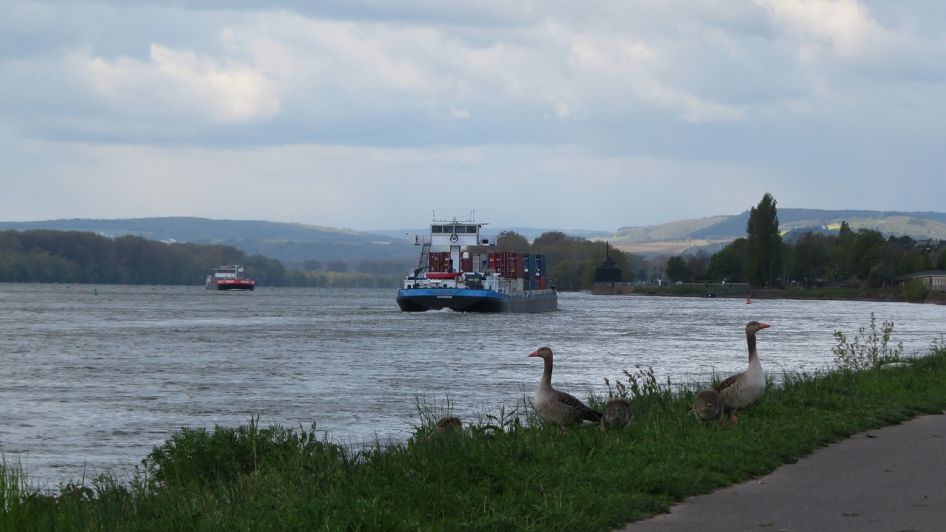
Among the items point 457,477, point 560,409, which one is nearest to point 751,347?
point 560,409

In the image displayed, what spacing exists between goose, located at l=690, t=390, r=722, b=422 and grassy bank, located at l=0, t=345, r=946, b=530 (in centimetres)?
15

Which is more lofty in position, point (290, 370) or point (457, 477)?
point (457, 477)

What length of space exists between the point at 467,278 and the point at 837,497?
10717 centimetres

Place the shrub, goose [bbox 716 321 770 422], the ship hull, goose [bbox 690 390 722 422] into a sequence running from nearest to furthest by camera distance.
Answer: goose [bbox 690 390 722 422] < goose [bbox 716 321 770 422] < the ship hull < the shrub

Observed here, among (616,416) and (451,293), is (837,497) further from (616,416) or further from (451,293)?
(451,293)

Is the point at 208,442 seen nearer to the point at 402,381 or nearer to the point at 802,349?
the point at 402,381

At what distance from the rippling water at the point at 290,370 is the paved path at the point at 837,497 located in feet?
31.8

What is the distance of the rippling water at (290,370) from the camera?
88.0ft

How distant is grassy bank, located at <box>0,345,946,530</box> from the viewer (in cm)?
1141

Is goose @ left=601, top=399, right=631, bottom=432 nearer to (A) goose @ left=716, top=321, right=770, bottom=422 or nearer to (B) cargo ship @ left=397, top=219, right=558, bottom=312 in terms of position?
(A) goose @ left=716, top=321, right=770, bottom=422

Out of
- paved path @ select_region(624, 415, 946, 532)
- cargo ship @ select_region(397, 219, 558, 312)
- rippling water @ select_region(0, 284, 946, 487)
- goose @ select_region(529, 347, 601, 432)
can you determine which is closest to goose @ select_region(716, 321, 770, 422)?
paved path @ select_region(624, 415, 946, 532)

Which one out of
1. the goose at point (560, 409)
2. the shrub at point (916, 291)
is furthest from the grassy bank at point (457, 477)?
the shrub at point (916, 291)

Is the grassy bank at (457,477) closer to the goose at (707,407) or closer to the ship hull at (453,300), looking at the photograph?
the goose at (707,407)

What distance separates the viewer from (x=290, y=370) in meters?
46.0
